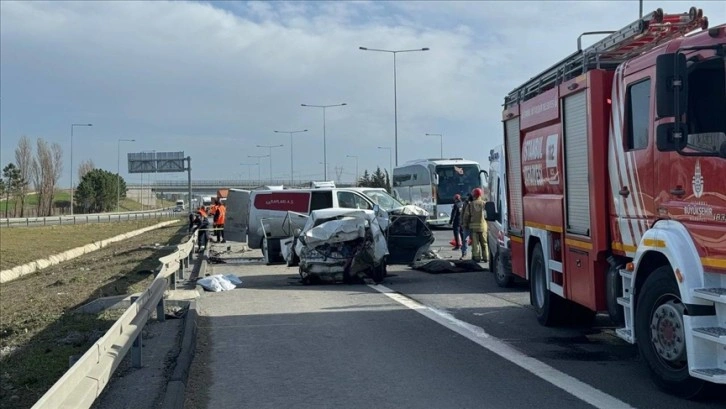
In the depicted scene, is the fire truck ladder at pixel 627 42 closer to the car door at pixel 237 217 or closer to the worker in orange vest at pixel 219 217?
the car door at pixel 237 217

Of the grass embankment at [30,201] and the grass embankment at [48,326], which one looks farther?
the grass embankment at [30,201]

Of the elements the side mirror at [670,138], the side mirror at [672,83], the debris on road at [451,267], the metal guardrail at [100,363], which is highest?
the side mirror at [672,83]

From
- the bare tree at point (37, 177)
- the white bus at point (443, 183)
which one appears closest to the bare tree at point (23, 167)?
the bare tree at point (37, 177)

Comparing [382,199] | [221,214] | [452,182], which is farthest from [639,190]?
[452,182]

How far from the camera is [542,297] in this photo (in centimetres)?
1067

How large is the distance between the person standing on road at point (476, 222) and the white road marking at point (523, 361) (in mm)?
6515

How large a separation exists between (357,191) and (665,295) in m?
19.1

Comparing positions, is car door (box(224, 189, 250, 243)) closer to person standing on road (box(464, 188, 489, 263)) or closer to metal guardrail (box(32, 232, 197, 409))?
person standing on road (box(464, 188, 489, 263))

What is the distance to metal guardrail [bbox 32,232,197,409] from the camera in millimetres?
4863

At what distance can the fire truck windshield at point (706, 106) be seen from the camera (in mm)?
6230

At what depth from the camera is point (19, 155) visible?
9556 centimetres

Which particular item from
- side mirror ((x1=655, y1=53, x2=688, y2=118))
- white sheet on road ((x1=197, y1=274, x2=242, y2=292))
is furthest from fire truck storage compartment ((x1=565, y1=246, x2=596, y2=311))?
white sheet on road ((x1=197, y1=274, x2=242, y2=292))

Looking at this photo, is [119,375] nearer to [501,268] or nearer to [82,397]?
[82,397]

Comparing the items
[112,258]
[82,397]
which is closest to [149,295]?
[82,397]
